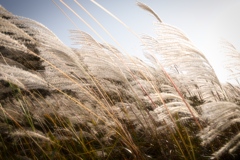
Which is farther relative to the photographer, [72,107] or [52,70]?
[72,107]

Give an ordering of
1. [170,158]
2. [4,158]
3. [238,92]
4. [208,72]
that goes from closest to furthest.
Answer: [208,72], [170,158], [4,158], [238,92]

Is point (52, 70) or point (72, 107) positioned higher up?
point (52, 70)

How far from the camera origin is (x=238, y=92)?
7.96 ft

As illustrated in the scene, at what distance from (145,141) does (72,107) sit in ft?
2.86

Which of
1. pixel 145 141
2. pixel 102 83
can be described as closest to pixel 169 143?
pixel 145 141

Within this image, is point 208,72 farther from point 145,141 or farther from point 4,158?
point 4,158

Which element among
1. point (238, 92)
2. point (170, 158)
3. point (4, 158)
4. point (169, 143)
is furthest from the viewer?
point (238, 92)

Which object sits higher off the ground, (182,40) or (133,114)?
(182,40)

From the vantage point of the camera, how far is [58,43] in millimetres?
2006

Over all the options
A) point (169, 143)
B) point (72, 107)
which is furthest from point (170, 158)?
point (72, 107)

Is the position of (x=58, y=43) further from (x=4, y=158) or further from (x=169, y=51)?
(x=4, y=158)

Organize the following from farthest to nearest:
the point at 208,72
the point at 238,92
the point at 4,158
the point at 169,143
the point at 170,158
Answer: the point at 238,92, the point at 4,158, the point at 169,143, the point at 170,158, the point at 208,72

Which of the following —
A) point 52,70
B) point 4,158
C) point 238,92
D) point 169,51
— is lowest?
point 4,158

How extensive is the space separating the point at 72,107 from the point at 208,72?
4.47ft
